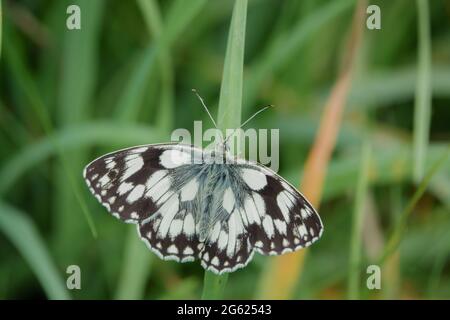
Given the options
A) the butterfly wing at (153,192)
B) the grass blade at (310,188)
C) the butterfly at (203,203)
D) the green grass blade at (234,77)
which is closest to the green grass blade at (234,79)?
the green grass blade at (234,77)

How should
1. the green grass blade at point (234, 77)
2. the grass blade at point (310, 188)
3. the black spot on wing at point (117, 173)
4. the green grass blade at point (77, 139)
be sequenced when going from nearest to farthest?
the green grass blade at point (234, 77) < the black spot on wing at point (117, 173) < the grass blade at point (310, 188) < the green grass blade at point (77, 139)

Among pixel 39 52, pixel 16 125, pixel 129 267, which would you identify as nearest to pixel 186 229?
pixel 129 267

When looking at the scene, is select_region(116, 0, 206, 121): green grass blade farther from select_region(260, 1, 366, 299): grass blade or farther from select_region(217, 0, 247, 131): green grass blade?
select_region(260, 1, 366, 299): grass blade

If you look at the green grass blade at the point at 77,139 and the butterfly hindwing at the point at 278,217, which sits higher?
the green grass blade at the point at 77,139

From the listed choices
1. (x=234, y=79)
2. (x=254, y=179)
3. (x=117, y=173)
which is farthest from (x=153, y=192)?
(x=234, y=79)

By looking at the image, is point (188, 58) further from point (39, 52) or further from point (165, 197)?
point (165, 197)

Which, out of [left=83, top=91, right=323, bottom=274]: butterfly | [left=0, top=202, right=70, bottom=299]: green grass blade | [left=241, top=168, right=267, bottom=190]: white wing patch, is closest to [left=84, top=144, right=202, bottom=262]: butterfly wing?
[left=83, top=91, right=323, bottom=274]: butterfly

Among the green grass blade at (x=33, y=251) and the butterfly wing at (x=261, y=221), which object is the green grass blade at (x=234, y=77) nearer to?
the butterfly wing at (x=261, y=221)
